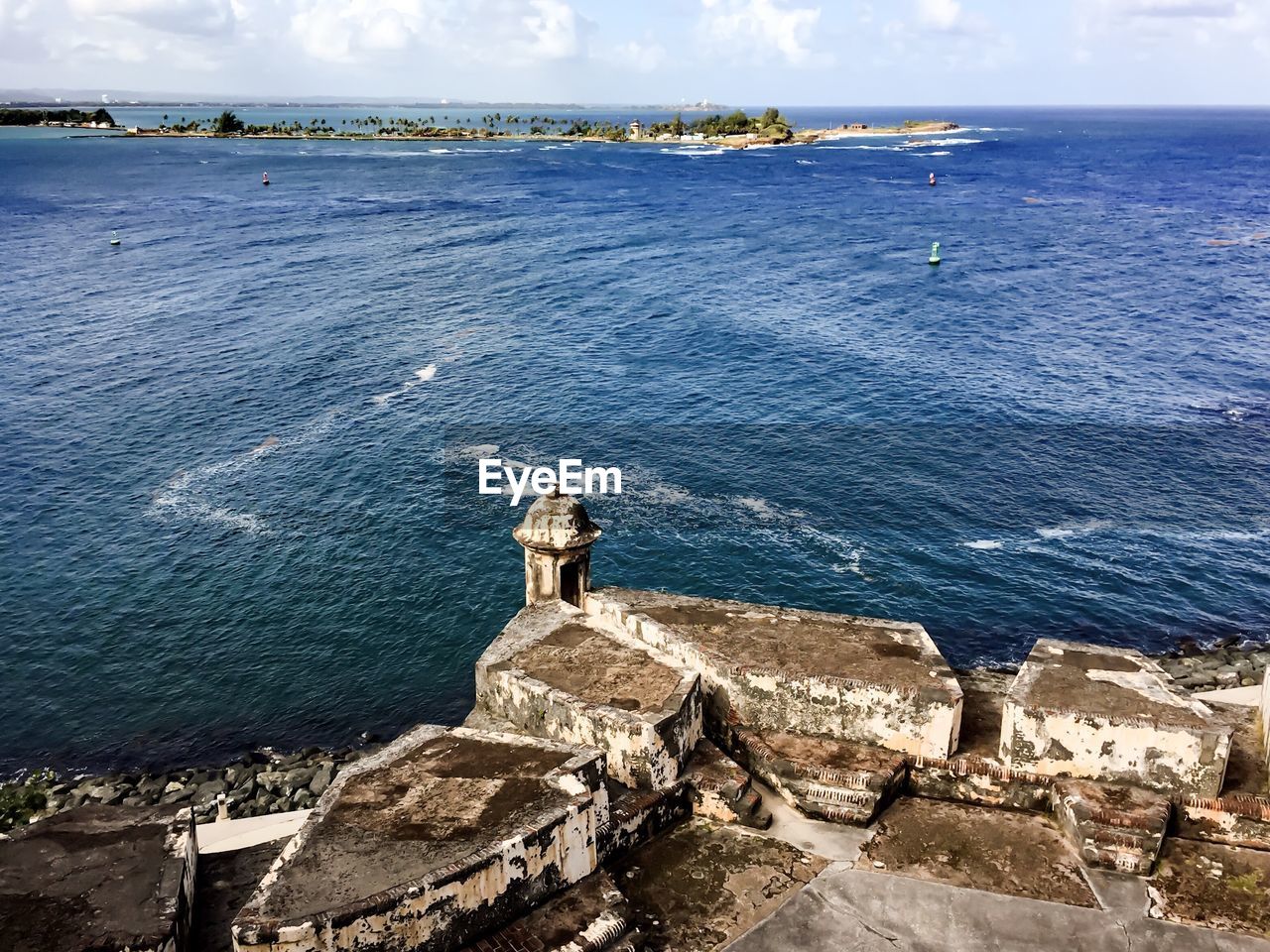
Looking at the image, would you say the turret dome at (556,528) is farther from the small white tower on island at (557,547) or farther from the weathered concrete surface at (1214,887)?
the weathered concrete surface at (1214,887)

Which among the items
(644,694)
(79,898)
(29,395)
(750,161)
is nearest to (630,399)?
(29,395)

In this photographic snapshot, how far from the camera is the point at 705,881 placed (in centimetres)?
1322

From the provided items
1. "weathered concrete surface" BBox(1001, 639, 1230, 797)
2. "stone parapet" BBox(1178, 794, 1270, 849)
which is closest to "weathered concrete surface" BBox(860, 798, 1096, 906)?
"weathered concrete surface" BBox(1001, 639, 1230, 797)

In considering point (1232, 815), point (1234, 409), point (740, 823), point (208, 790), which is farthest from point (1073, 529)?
point (208, 790)

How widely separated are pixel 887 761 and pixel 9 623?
30392mm

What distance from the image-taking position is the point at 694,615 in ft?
56.2

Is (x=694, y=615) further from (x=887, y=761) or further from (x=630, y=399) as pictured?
(x=630, y=399)

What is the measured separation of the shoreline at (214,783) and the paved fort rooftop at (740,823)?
34.8ft

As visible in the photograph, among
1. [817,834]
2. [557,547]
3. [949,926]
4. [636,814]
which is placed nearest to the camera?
[949,926]

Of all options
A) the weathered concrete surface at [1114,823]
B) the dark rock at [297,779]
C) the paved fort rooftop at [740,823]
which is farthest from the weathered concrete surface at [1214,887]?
the dark rock at [297,779]

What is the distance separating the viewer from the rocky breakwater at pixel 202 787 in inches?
952

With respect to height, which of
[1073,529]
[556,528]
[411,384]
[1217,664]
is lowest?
[1217,664]

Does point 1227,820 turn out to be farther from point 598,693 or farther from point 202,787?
point 202,787

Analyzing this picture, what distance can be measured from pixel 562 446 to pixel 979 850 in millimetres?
33046
